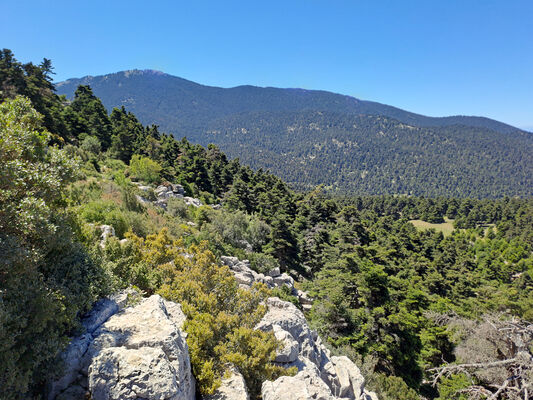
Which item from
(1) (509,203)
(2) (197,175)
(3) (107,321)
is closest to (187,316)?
(3) (107,321)

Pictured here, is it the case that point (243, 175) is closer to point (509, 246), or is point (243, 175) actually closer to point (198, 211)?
point (198, 211)

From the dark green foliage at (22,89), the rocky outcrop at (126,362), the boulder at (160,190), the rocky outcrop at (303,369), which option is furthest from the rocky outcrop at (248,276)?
the dark green foliage at (22,89)

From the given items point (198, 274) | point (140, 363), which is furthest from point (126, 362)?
point (198, 274)

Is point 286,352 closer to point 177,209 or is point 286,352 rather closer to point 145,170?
point 177,209

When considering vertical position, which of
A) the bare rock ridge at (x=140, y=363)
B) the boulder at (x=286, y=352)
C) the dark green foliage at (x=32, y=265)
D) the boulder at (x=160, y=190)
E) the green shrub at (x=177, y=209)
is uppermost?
the dark green foliage at (x=32, y=265)

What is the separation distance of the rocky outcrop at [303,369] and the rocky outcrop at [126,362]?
2.07 m

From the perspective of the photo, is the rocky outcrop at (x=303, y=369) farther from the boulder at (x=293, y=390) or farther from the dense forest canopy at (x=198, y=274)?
the dense forest canopy at (x=198, y=274)

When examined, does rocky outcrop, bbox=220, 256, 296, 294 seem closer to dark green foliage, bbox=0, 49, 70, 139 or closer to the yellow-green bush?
the yellow-green bush

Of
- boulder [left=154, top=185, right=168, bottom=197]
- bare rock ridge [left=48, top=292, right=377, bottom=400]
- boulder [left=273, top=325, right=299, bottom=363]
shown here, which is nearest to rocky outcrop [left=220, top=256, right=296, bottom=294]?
boulder [left=273, top=325, right=299, bottom=363]

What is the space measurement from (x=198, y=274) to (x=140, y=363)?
4.82m

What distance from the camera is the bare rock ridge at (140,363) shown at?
4.58 meters

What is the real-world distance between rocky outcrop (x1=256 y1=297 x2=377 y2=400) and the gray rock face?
1.58 feet

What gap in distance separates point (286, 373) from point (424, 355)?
16809mm

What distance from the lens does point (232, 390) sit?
6176 mm
